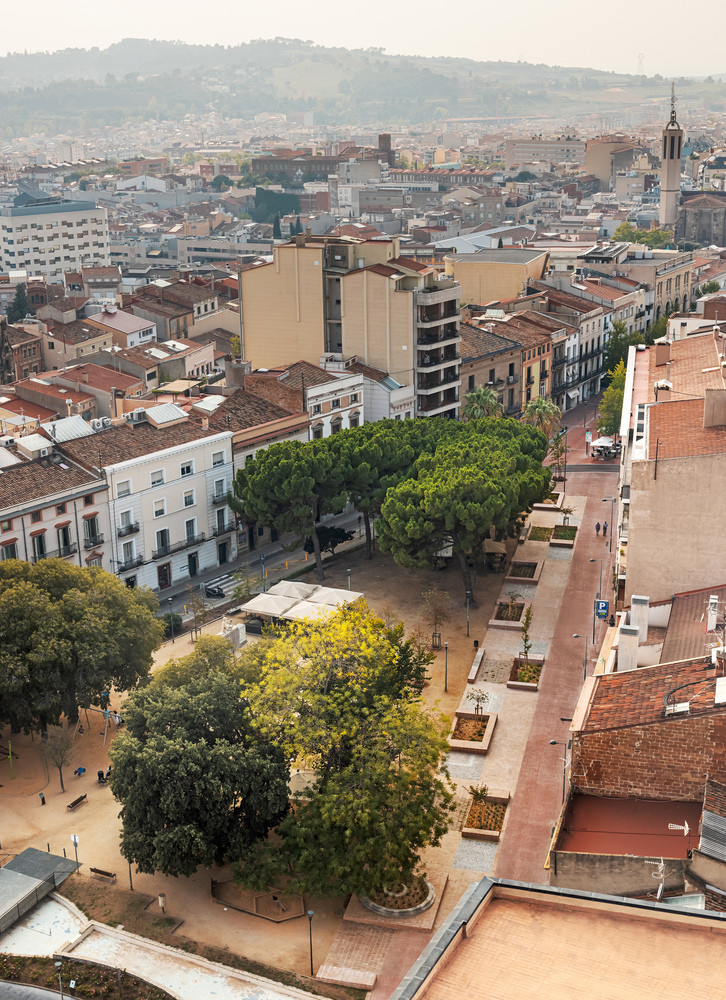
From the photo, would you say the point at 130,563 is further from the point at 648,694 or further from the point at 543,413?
the point at 648,694

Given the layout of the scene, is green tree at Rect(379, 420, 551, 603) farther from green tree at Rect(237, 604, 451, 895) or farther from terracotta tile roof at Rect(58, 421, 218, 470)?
green tree at Rect(237, 604, 451, 895)

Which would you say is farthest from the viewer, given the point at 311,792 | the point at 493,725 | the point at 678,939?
the point at 493,725

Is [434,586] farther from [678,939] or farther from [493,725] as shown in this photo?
[678,939]

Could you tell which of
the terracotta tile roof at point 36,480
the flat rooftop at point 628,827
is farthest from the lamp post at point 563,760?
the terracotta tile roof at point 36,480

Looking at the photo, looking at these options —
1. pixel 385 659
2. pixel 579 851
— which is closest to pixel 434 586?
pixel 385 659

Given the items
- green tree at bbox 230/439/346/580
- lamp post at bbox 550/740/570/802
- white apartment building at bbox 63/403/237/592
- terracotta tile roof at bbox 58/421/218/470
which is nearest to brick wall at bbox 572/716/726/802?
lamp post at bbox 550/740/570/802
